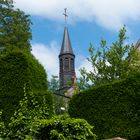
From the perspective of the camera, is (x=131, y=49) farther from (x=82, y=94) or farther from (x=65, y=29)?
(x=65, y=29)

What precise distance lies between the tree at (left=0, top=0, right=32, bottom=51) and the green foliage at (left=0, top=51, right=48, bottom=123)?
56.5ft

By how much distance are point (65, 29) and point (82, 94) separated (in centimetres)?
8288

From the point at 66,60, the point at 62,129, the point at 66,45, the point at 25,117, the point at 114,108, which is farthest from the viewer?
the point at 66,60

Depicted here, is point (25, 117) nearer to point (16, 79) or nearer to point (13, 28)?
point (16, 79)

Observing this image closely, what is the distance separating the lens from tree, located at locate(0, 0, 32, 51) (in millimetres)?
37094

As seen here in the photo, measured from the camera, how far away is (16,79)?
18406mm

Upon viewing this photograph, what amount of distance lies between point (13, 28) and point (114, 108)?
2079 centimetres

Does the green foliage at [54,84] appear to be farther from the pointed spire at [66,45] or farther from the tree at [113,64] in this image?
the pointed spire at [66,45]

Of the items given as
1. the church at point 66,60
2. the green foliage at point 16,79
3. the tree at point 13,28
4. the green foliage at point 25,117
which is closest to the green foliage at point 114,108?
the green foliage at point 16,79

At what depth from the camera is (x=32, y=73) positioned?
1861 cm

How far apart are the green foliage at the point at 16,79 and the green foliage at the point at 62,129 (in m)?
4.29

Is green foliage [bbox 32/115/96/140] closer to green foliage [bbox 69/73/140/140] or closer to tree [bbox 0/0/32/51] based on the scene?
green foliage [bbox 69/73/140/140]

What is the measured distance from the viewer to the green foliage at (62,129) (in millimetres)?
13234

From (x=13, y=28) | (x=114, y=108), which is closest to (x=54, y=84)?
(x=13, y=28)
